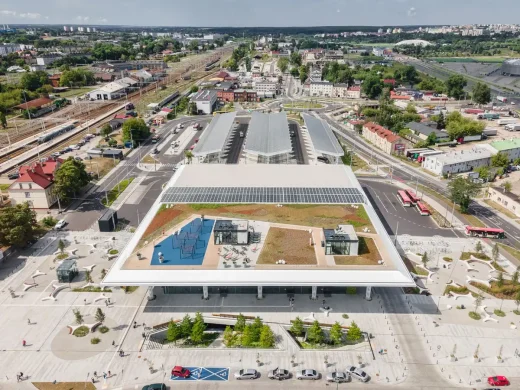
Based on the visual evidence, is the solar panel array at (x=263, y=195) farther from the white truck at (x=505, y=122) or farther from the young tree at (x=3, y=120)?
the white truck at (x=505, y=122)

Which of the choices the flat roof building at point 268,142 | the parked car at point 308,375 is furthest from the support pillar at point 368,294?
the flat roof building at point 268,142

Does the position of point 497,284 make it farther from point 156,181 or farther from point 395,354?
point 156,181

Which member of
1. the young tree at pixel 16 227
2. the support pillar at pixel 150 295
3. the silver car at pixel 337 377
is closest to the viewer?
the silver car at pixel 337 377

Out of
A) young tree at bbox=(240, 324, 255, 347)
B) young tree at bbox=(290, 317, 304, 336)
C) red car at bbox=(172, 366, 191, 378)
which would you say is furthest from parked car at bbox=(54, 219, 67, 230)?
young tree at bbox=(290, 317, 304, 336)

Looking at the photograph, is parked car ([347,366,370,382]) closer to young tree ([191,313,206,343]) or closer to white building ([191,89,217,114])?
young tree ([191,313,206,343])

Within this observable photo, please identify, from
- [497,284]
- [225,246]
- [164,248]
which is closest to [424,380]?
[497,284]

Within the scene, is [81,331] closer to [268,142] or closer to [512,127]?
[268,142]
